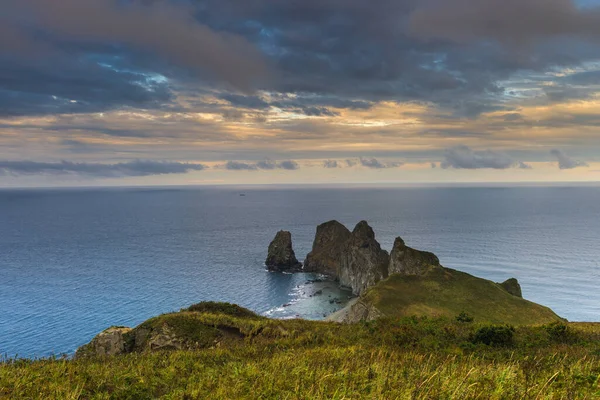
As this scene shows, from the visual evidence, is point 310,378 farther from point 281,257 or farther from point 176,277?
point 281,257

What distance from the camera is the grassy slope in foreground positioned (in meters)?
61.9

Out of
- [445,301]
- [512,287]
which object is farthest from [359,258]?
[445,301]

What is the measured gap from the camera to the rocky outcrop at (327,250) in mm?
139875

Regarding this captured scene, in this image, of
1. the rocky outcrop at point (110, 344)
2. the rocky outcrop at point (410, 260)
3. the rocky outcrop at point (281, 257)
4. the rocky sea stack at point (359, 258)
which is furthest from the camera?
the rocky outcrop at point (281, 257)

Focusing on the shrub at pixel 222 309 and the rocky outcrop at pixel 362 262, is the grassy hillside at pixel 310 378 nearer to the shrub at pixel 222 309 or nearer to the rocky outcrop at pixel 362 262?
the shrub at pixel 222 309

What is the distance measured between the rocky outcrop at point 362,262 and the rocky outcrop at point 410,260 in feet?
33.0

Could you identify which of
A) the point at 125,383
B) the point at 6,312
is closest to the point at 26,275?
the point at 6,312

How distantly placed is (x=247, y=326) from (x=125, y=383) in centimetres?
1896

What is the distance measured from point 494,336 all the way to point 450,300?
48486mm

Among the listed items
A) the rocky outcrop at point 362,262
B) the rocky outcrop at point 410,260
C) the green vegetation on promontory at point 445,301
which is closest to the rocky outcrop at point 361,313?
the green vegetation on promontory at point 445,301

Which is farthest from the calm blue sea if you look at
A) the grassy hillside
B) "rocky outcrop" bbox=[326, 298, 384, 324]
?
the grassy hillside

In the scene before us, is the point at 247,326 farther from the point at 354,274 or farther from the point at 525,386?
the point at 354,274

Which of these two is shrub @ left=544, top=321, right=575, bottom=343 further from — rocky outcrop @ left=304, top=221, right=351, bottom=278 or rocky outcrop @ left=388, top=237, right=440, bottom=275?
rocky outcrop @ left=304, top=221, right=351, bottom=278

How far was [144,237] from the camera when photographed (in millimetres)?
192875
